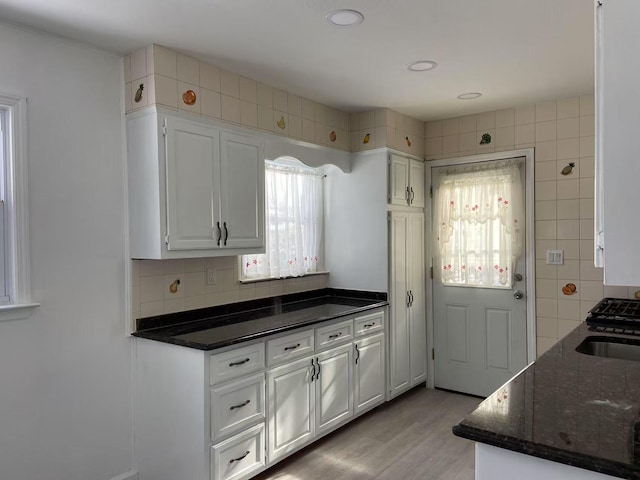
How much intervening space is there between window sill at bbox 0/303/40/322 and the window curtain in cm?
Result: 139

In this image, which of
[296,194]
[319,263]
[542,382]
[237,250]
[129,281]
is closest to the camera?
[542,382]

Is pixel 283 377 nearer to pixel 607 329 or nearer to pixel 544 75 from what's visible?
pixel 607 329

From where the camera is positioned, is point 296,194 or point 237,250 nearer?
point 237,250

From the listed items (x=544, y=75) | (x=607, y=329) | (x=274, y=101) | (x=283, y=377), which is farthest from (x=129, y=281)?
(x=544, y=75)

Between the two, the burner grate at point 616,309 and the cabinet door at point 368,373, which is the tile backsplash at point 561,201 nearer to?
the burner grate at point 616,309

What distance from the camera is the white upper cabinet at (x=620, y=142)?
3.33 ft

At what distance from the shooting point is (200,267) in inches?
122

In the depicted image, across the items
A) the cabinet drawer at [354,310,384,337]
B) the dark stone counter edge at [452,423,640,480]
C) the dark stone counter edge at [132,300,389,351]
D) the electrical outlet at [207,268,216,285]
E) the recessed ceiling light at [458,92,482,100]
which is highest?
the recessed ceiling light at [458,92,482,100]

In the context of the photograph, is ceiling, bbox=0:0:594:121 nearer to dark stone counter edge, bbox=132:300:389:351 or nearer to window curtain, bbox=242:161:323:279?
window curtain, bbox=242:161:323:279

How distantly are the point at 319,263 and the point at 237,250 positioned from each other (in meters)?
1.34

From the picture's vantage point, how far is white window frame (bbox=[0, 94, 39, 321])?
2.31m

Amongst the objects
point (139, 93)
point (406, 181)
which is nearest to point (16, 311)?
point (139, 93)

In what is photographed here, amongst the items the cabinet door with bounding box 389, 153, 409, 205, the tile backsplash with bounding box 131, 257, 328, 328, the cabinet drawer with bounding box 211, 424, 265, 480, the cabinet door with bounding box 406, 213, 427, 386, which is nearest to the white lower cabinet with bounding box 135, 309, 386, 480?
the cabinet drawer with bounding box 211, 424, 265, 480

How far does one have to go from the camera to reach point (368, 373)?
3680 mm
